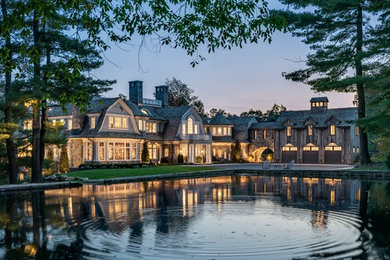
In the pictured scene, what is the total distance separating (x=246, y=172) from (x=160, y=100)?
23.0m

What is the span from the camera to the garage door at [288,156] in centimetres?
5597

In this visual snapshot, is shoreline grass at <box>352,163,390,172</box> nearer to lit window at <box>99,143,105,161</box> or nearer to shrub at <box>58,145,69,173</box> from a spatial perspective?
lit window at <box>99,143,105,161</box>

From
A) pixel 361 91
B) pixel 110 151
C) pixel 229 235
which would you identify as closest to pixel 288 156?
pixel 361 91

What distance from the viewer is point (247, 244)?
9867mm

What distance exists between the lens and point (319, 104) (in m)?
56.1

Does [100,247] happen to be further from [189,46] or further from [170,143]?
[170,143]

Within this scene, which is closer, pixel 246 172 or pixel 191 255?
pixel 191 255

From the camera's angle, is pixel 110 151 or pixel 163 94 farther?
pixel 163 94

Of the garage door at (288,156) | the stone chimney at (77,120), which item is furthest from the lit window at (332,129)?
the stone chimney at (77,120)

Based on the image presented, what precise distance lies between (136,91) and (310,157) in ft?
76.6

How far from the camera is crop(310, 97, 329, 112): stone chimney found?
55781 millimetres

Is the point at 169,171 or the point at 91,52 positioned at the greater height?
the point at 91,52

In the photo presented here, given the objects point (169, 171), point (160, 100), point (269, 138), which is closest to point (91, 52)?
point (169, 171)

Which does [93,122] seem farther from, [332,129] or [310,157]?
[332,129]
